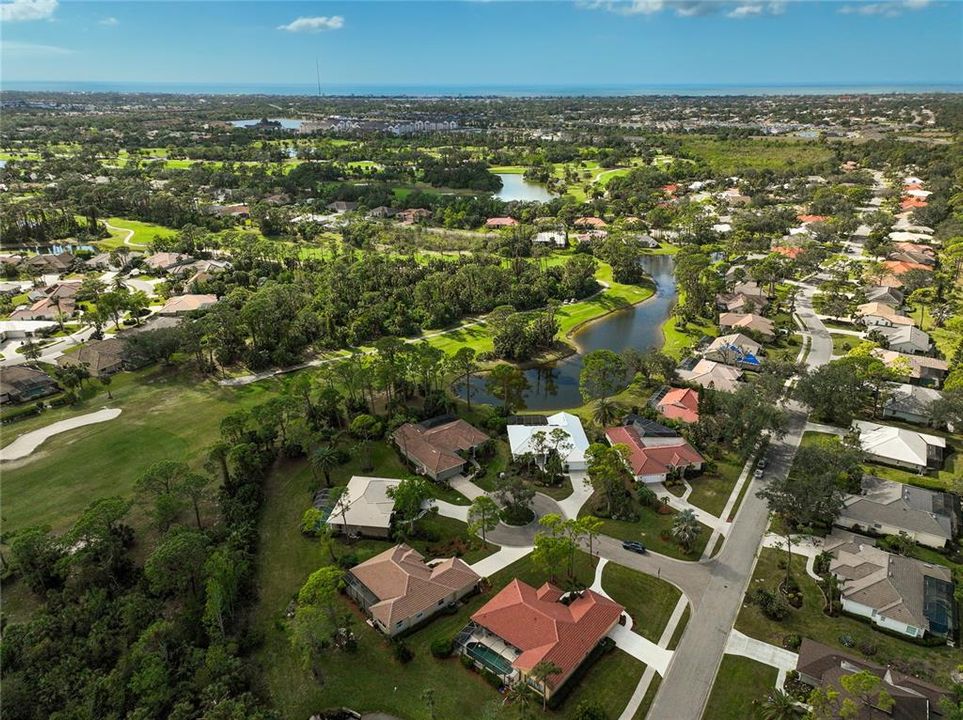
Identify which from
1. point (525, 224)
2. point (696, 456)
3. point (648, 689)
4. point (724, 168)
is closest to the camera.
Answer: point (648, 689)

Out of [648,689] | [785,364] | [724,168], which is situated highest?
[724,168]

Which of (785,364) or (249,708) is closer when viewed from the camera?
(249,708)

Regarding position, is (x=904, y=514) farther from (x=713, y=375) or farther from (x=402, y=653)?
(x=402, y=653)

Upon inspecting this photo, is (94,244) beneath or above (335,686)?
above

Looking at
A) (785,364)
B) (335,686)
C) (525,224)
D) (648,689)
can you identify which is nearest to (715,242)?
(525,224)

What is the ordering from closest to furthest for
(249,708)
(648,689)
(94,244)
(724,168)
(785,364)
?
1. (249,708)
2. (648,689)
3. (785,364)
4. (94,244)
5. (724,168)

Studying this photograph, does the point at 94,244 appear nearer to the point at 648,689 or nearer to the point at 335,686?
the point at 335,686
